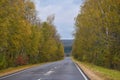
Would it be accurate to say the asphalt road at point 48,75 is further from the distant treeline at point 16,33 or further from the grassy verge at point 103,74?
the distant treeline at point 16,33

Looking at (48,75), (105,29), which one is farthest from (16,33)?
(48,75)

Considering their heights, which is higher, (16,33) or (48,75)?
(16,33)

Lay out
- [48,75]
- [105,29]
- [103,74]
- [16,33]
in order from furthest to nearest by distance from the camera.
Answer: [16,33] < [105,29] < [48,75] < [103,74]

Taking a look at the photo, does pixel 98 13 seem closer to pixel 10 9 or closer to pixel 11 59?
pixel 10 9

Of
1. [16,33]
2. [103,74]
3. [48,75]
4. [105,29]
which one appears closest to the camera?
[103,74]

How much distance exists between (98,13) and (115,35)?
9.66 m

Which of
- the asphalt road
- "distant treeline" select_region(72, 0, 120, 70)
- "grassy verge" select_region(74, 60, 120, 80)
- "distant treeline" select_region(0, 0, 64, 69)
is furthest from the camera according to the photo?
"distant treeline" select_region(0, 0, 64, 69)

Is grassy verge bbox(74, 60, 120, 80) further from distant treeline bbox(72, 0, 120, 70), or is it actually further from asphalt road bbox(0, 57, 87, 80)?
distant treeline bbox(72, 0, 120, 70)

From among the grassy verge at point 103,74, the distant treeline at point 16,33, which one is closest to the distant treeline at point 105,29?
the grassy verge at point 103,74

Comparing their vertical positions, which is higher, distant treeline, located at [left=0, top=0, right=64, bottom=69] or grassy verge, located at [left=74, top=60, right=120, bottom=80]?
distant treeline, located at [left=0, top=0, right=64, bottom=69]

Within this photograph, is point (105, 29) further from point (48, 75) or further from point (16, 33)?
point (48, 75)

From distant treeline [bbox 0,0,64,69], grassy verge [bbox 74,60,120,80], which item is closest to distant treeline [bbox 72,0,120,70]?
grassy verge [bbox 74,60,120,80]

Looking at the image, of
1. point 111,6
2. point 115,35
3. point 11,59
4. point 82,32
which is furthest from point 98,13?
point 82,32

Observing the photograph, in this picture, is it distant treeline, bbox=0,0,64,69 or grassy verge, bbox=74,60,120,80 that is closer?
grassy verge, bbox=74,60,120,80
